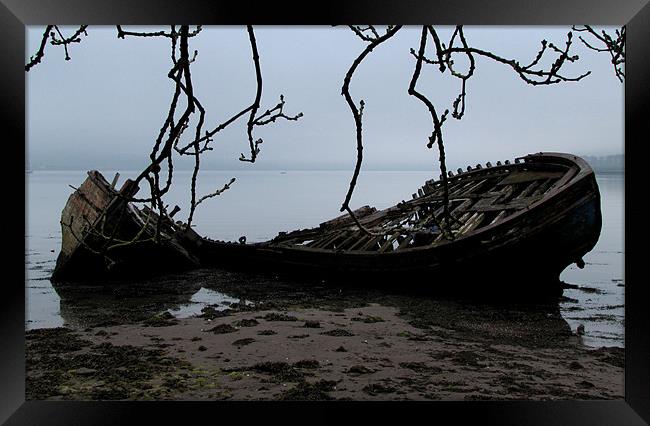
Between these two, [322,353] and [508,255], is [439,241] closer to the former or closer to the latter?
[508,255]

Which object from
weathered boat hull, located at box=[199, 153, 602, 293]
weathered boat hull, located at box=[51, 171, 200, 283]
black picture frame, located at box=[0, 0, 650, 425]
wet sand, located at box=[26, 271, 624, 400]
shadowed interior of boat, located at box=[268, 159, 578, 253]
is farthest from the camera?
weathered boat hull, located at box=[51, 171, 200, 283]

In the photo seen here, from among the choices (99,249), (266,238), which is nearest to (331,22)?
(99,249)

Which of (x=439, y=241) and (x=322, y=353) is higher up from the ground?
(x=439, y=241)

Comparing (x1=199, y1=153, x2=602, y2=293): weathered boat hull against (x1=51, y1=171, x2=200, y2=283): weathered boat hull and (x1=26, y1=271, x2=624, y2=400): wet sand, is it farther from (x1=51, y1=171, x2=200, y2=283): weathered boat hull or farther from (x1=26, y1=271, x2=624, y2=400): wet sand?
(x1=51, y1=171, x2=200, y2=283): weathered boat hull

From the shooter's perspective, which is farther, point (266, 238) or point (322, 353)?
point (266, 238)

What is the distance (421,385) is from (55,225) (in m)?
16.7

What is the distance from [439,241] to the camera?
310 inches

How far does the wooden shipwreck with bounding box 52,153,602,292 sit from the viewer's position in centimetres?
728

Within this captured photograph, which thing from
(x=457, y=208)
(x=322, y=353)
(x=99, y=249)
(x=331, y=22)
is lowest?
(x=322, y=353)

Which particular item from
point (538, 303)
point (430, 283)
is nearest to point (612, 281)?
point (538, 303)

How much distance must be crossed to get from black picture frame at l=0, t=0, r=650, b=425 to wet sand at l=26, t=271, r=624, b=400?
5.34ft

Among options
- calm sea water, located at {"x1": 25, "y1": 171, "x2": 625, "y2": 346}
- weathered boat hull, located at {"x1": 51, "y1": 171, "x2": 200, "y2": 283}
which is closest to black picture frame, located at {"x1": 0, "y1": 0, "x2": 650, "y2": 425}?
calm sea water, located at {"x1": 25, "y1": 171, "x2": 625, "y2": 346}

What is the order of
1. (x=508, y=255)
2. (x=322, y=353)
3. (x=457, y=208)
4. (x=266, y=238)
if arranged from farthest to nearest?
(x=266, y=238)
(x=457, y=208)
(x=508, y=255)
(x=322, y=353)

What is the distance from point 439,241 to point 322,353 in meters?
3.09
